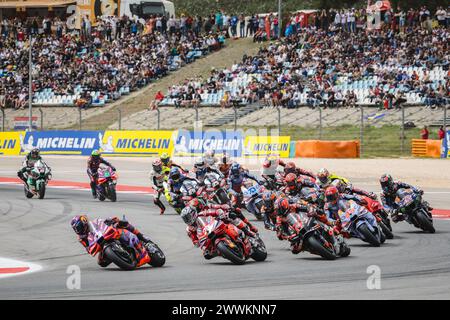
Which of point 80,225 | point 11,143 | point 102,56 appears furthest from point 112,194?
point 102,56

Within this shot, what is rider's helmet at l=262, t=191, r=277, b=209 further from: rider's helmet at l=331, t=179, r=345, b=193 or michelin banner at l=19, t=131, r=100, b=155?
michelin banner at l=19, t=131, r=100, b=155

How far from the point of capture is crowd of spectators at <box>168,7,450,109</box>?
157 ft

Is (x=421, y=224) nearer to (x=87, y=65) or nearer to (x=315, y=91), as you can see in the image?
(x=315, y=91)

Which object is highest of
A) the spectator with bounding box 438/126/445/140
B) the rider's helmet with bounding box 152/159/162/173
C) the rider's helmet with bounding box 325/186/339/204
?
the spectator with bounding box 438/126/445/140

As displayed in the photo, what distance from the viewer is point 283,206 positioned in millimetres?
17812

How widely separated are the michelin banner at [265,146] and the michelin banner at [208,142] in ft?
1.37

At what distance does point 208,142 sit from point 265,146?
9.91ft

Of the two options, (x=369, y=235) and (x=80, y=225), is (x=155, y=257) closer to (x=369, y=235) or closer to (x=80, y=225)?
(x=80, y=225)

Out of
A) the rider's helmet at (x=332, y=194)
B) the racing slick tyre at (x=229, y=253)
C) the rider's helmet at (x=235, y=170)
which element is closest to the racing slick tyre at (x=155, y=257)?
the racing slick tyre at (x=229, y=253)

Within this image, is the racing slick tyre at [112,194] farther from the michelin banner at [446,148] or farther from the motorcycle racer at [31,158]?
the michelin banner at [446,148]

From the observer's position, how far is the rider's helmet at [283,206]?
1780 cm

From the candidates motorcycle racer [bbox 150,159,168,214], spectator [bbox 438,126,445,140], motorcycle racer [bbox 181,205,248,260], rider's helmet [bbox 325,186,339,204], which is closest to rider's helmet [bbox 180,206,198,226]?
motorcycle racer [bbox 181,205,248,260]

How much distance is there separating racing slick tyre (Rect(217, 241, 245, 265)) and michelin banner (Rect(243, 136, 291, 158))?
29507 millimetres
